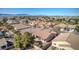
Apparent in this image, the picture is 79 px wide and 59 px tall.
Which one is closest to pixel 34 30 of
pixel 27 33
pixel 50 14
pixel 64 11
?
pixel 27 33

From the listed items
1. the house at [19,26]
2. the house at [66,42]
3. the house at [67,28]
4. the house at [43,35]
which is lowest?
the house at [66,42]

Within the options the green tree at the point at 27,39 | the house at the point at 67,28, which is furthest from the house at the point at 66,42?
the green tree at the point at 27,39

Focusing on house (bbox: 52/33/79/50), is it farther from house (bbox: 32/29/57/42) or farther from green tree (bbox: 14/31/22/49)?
green tree (bbox: 14/31/22/49)

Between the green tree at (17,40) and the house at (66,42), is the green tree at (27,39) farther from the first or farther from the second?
the house at (66,42)

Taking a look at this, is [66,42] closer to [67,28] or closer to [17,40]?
[67,28]

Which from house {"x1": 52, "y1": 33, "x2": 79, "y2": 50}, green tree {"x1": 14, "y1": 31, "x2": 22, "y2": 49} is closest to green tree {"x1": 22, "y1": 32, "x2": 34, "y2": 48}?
green tree {"x1": 14, "y1": 31, "x2": 22, "y2": 49}

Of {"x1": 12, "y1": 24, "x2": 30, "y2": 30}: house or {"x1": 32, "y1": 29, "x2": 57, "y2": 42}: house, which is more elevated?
{"x1": 12, "y1": 24, "x2": 30, "y2": 30}: house

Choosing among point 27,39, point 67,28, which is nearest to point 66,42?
point 67,28
